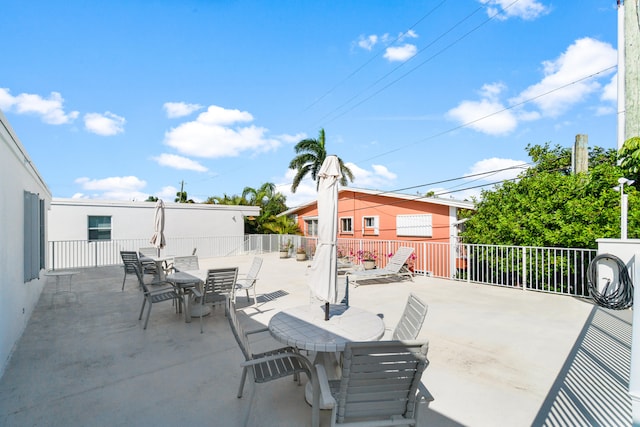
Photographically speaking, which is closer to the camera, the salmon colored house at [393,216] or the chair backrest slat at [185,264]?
the chair backrest slat at [185,264]

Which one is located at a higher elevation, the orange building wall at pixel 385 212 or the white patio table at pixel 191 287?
the orange building wall at pixel 385 212

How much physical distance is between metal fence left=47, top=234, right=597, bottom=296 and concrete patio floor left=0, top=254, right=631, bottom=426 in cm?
137

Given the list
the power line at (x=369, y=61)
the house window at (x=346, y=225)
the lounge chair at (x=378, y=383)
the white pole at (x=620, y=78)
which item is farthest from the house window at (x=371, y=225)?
the lounge chair at (x=378, y=383)

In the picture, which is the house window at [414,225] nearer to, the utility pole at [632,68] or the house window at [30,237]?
the utility pole at [632,68]

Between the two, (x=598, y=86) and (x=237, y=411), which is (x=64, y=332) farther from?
(x=598, y=86)

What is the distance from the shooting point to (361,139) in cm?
1736

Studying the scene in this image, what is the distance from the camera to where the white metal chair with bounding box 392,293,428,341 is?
112 inches

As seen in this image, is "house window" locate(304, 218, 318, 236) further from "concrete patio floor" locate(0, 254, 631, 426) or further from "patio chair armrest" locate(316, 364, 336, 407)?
"patio chair armrest" locate(316, 364, 336, 407)

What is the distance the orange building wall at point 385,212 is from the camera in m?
13.0

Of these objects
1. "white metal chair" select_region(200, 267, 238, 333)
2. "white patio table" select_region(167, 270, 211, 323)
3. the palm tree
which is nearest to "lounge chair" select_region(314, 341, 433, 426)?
"white metal chair" select_region(200, 267, 238, 333)

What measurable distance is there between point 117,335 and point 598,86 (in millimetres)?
15064

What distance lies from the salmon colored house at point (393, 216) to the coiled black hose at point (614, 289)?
16.9 ft

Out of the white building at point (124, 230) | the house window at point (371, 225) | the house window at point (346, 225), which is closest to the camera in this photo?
the white building at point (124, 230)

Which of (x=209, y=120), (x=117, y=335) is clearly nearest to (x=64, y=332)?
(x=117, y=335)
